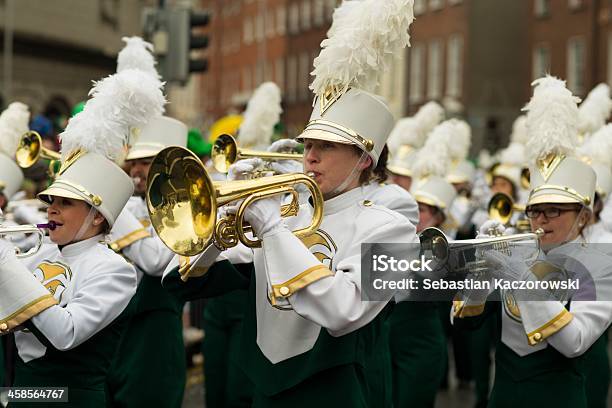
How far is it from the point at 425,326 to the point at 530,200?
184 cm

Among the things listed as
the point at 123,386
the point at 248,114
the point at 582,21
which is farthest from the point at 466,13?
the point at 123,386

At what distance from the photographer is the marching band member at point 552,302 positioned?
522cm

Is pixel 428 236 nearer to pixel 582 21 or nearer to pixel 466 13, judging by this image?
pixel 582 21

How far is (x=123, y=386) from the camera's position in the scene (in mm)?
6484

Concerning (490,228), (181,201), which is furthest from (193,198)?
(490,228)

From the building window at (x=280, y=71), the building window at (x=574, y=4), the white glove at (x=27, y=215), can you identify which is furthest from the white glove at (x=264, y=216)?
the building window at (x=280, y=71)

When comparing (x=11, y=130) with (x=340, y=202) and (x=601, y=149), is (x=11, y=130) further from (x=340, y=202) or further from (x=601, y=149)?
(x=601, y=149)

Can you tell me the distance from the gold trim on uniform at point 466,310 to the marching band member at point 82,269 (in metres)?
1.48

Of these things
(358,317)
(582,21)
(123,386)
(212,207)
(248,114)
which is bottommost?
(123,386)

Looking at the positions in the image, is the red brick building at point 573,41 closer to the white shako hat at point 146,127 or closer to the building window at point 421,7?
the building window at point 421,7

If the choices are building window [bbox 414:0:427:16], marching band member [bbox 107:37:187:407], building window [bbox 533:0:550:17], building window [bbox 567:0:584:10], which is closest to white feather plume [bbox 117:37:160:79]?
marching band member [bbox 107:37:187:407]

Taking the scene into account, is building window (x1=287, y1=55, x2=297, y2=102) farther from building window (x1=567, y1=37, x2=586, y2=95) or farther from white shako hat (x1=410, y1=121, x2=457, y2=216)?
white shako hat (x1=410, y1=121, x2=457, y2=216)

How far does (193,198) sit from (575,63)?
34954mm

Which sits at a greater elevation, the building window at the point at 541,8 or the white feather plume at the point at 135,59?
the building window at the point at 541,8
